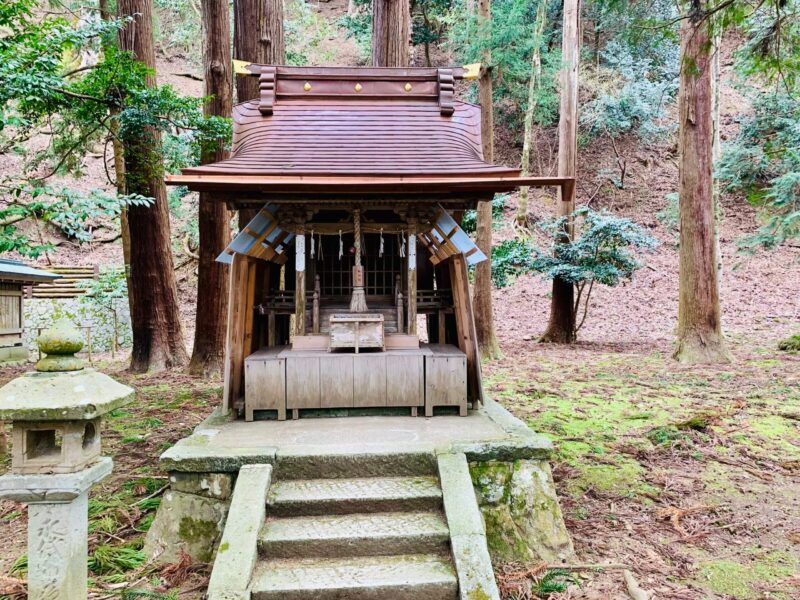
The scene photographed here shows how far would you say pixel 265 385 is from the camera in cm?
494

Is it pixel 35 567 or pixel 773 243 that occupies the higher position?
pixel 773 243

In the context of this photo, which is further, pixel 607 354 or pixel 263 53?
pixel 607 354

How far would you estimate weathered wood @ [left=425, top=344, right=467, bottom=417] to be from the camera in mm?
5055

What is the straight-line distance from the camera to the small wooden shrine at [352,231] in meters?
4.95

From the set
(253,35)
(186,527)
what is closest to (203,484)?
(186,527)

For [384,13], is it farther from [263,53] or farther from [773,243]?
[773,243]

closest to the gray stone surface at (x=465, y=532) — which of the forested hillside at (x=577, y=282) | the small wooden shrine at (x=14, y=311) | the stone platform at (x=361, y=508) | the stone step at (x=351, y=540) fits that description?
the stone platform at (x=361, y=508)

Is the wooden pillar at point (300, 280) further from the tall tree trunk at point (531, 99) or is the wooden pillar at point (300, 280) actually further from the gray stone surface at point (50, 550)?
the tall tree trunk at point (531, 99)

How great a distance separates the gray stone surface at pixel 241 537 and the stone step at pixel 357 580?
4.3 inches

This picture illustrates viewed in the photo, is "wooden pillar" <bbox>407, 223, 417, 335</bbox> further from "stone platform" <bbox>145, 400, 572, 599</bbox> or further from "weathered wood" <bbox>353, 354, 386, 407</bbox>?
"stone platform" <bbox>145, 400, 572, 599</bbox>

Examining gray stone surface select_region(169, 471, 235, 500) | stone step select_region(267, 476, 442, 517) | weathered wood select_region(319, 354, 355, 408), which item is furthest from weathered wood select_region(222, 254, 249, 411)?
stone step select_region(267, 476, 442, 517)

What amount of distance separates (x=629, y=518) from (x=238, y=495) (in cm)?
318

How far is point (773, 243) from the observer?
10.4 m

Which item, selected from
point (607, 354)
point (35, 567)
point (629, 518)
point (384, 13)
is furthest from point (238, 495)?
point (607, 354)
